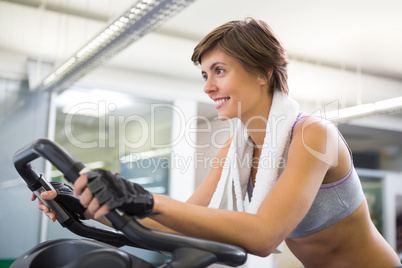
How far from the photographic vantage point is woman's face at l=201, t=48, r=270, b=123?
1140 mm

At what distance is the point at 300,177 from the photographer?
886 mm

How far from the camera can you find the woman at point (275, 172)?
85cm

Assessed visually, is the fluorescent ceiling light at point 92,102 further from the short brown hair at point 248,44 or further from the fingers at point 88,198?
the fingers at point 88,198

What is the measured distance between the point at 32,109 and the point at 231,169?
407 centimetres

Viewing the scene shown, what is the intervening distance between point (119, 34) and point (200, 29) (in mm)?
1903

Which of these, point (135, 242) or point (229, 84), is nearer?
point (135, 242)

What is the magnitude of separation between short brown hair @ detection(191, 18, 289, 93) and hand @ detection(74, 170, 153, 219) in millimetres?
570

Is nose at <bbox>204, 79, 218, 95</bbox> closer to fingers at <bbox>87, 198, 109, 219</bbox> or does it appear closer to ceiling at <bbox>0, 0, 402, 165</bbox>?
fingers at <bbox>87, 198, 109, 219</bbox>

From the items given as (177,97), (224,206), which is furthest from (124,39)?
(177,97)

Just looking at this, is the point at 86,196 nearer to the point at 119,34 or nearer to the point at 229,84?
the point at 229,84

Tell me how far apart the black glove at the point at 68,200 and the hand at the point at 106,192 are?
371 mm

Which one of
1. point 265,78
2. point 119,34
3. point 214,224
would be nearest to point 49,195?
point 214,224

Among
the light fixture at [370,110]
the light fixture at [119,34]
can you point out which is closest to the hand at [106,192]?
the light fixture at [119,34]

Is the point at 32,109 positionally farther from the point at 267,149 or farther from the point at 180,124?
the point at 267,149
